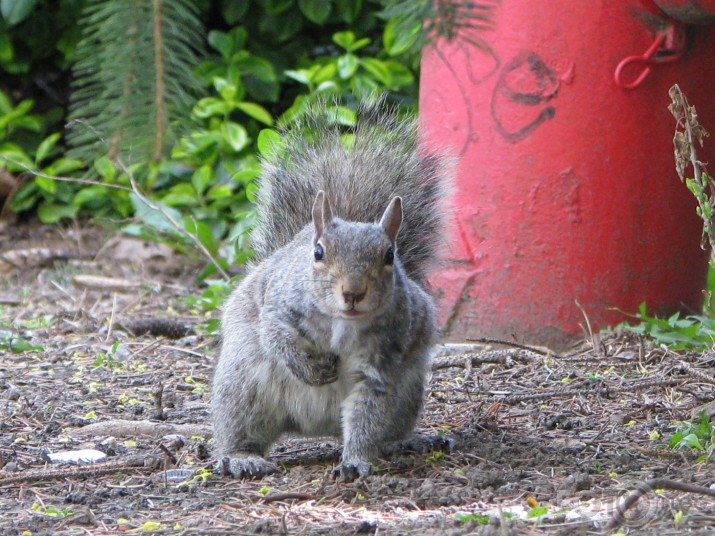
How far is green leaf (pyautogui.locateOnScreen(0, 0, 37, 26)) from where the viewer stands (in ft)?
3.84

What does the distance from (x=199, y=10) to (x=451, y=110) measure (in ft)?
8.46

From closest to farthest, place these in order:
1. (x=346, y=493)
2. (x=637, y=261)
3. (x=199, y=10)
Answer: (x=199, y=10)
(x=346, y=493)
(x=637, y=261)

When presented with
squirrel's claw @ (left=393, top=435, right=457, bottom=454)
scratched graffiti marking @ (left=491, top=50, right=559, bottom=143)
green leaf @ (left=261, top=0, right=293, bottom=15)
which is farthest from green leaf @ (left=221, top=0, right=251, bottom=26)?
scratched graffiti marking @ (left=491, top=50, right=559, bottom=143)

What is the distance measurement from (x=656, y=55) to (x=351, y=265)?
5.15 ft

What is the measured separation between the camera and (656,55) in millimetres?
3168

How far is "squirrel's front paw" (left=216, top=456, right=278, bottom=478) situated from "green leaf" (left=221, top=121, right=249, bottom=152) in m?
2.81

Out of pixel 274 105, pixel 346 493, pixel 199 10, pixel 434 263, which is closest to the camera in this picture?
pixel 199 10

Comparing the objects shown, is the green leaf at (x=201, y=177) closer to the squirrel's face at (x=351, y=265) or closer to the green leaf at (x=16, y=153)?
the green leaf at (x=16, y=153)

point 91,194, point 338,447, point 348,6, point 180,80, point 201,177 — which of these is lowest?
point 338,447

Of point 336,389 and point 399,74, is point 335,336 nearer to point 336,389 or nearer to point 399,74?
point 336,389

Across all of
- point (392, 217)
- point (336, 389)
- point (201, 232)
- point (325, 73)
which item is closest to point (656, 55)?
point (392, 217)

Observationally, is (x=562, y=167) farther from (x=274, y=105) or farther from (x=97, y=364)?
(x=274, y=105)

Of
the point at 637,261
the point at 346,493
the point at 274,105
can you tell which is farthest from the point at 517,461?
the point at 274,105

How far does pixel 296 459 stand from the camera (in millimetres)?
2414
